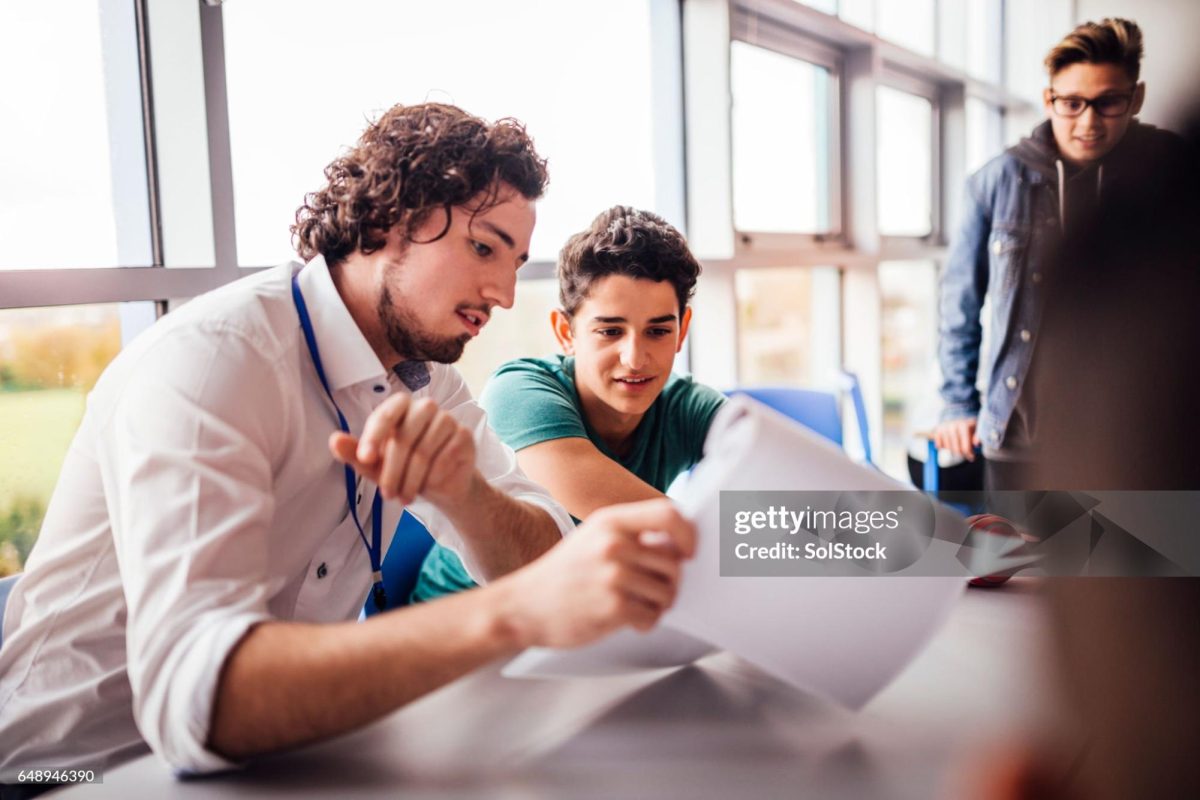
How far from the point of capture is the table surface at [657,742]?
755mm

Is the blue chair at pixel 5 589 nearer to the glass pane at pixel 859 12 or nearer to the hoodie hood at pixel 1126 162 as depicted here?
the hoodie hood at pixel 1126 162

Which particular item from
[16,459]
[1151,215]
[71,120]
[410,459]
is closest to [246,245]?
[71,120]

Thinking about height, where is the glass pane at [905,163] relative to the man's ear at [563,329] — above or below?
above

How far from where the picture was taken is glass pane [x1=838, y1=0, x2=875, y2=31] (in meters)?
4.16

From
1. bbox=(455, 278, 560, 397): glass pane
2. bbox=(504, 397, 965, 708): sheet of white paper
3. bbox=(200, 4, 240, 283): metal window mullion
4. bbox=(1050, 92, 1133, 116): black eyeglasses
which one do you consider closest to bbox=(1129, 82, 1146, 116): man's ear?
bbox=(504, 397, 965, 708): sheet of white paper

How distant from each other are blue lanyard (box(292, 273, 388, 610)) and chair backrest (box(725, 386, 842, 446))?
1.59 m

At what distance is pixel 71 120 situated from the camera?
1.74 metres

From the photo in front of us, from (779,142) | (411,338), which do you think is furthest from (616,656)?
(779,142)

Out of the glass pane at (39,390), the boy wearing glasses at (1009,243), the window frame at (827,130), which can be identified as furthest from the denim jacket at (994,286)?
the glass pane at (39,390)

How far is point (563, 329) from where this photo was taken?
1.96 metres

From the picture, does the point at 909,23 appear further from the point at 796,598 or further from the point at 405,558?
the point at 796,598

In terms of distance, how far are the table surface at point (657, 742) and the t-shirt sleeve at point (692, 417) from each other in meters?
0.94

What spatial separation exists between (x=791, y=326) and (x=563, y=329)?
280cm

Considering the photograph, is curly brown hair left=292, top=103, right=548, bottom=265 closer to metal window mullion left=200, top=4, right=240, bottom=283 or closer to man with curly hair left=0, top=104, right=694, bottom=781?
man with curly hair left=0, top=104, right=694, bottom=781
